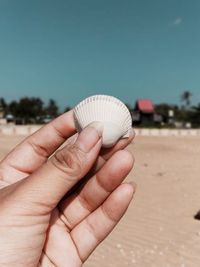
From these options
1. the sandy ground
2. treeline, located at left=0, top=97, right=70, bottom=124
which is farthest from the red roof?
the sandy ground

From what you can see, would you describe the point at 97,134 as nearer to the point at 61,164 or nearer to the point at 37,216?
the point at 61,164

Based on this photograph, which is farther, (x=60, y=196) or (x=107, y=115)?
(x=107, y=115)

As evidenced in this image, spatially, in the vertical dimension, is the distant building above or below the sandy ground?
below

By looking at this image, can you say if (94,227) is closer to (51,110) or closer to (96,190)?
(96,190)

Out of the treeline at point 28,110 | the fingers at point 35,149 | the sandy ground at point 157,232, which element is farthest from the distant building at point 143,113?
the fingers at point 35,149

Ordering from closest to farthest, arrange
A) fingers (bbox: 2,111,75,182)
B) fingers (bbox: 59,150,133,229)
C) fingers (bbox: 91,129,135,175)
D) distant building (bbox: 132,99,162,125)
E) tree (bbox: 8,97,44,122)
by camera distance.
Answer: fingers (bbox: 59,150,133,229), fingers (bbox: 91,129,135,175), fingers (bbox: 2,111,75,182), distant building (bbox: 132,99,162,125), tree (bbox: 8,97,44,122)

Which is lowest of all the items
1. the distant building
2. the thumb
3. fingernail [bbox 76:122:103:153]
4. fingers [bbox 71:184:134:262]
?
the distant building

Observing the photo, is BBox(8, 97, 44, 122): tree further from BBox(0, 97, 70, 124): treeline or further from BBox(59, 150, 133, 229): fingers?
BBox(59, 150, 133, 229): fingers

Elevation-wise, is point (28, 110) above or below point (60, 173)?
below

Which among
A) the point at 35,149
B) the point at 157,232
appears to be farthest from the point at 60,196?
the point at 157,232
